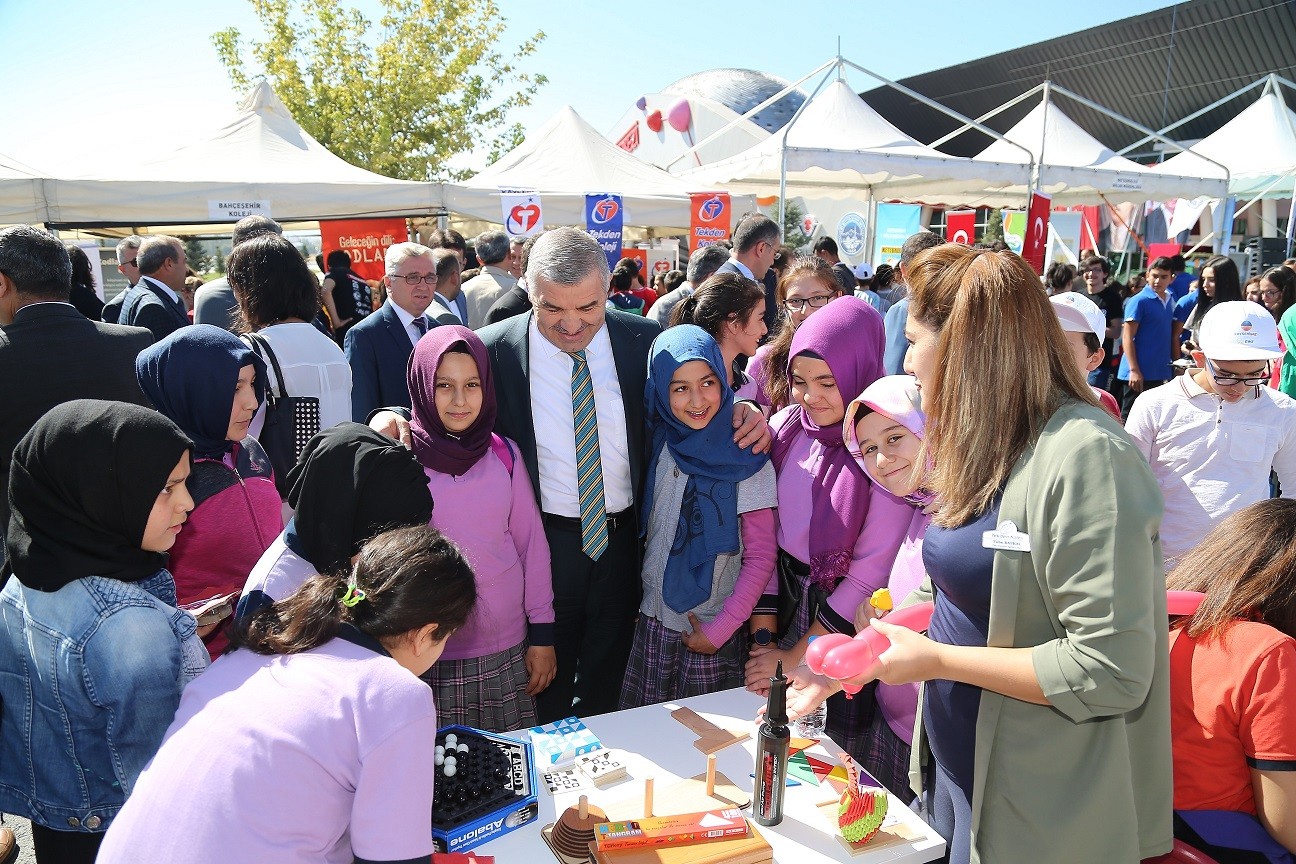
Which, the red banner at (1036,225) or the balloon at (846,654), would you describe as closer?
the balloon at (846,654)

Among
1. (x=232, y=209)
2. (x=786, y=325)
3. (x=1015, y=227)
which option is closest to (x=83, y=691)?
(x=786, y=325)

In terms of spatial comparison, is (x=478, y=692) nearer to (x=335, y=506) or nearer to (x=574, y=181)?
(x=335, y=506)

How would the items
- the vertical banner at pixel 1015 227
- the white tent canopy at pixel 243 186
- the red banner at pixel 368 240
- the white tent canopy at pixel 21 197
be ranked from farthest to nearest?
1. the vertical banner at pixel 1015 227
2. the red banner at pixel 368 240
3. the white tent canopy at pixel 243 186
4. the white tent canopy at pixel 21 197

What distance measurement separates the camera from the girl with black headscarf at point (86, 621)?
55.0 inches

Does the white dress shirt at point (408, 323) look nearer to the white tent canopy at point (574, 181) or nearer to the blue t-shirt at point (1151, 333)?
the white tent canopy at point (574, 181)


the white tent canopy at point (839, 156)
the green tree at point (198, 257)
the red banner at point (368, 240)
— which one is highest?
the white tent canopy at point (839, 156)

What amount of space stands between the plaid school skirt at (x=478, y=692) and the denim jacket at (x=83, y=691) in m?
0.87

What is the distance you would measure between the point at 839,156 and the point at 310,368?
6551 millimetres

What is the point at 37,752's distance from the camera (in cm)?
146

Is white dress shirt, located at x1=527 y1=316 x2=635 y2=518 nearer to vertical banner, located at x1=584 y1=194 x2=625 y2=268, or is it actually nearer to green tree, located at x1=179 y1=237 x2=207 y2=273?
vertical banner, located at x1=584 y1=194 x2=625 y2=268

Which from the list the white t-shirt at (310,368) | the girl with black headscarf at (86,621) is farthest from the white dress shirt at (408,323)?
the girl with black headscarf at (86,621)

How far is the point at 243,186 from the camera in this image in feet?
22.9

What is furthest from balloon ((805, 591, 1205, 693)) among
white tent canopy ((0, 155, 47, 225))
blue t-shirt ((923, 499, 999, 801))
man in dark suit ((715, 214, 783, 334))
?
white tent canopy ((0, 155, 47, 225))

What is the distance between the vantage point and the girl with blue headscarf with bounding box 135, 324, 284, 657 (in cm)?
195
